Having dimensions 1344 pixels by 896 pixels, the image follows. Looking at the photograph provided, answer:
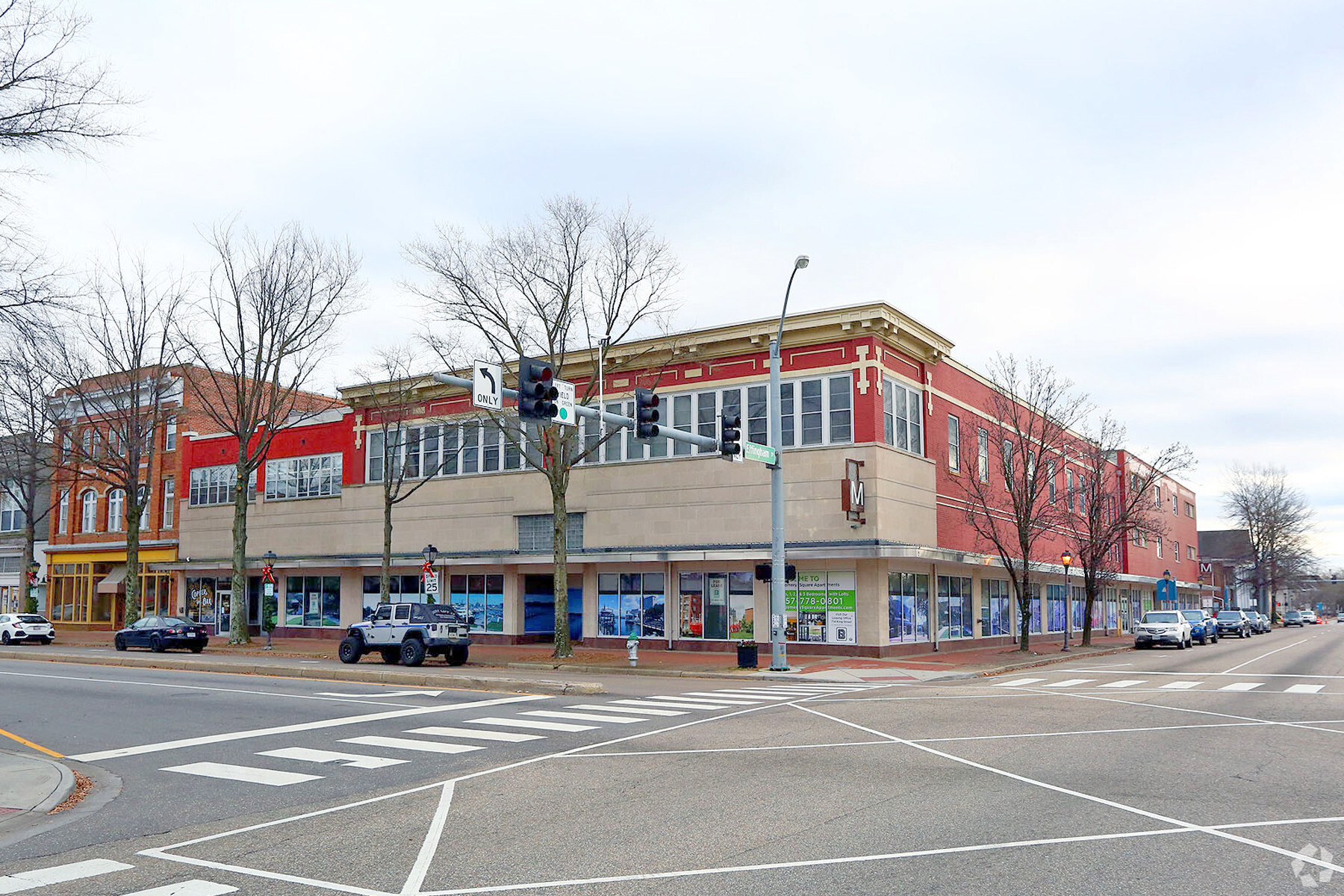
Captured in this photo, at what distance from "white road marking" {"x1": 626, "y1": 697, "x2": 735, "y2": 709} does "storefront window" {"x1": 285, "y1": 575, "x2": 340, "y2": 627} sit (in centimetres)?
2773

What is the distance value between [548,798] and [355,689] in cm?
1334

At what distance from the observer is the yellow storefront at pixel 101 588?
53.3m

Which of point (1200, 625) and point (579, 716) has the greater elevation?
point (579, 716)

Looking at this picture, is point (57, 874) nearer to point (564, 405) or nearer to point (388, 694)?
point (564, 405)

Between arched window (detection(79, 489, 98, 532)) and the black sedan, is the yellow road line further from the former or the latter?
arched window (detection(79, 489, 98, 532))

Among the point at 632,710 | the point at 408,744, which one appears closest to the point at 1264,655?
the point at 632,710

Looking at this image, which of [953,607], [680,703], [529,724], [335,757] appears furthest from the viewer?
[953,607]

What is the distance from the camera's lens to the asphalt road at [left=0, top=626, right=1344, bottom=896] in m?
7.41

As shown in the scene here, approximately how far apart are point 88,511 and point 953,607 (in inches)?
1894

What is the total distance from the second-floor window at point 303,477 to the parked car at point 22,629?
11.3 m

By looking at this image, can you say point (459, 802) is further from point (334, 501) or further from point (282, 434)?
point (282, 434)

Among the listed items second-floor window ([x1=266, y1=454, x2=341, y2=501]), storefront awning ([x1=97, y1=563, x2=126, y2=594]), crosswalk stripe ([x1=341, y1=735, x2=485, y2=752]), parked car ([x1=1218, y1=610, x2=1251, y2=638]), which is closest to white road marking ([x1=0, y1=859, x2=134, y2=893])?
crosswalk stripe ([x1=341, y1=735, x2=485, y2=752])

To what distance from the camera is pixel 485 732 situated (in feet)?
50.3

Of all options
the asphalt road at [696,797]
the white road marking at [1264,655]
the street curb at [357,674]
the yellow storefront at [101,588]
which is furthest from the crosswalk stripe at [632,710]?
the yellow storefront at [101,588]
